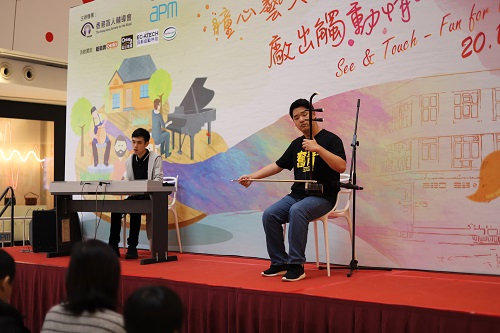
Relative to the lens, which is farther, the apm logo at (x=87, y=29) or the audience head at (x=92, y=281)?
the apm logo at (x=87, y=29)

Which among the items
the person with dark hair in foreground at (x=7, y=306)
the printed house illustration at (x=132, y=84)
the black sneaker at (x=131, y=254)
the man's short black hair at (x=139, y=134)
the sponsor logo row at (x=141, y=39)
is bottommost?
the black sneaker at (x=131, y=254)

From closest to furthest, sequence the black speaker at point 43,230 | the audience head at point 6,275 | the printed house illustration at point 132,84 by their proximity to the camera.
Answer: the audience head at point 6,275 < the black speaker at point 43,230 < the printed house illustration at point 132,84

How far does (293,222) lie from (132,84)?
3.22 m

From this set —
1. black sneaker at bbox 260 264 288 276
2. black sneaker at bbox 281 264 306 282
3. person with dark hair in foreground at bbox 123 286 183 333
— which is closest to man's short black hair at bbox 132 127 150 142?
black sneaker at bbox 260 264 288 276

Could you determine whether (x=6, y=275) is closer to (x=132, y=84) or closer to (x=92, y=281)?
(x=92, y=281)

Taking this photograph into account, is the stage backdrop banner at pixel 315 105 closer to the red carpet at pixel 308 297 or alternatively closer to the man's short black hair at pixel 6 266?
the red carpet at pixel 308 297

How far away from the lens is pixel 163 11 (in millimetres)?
6105

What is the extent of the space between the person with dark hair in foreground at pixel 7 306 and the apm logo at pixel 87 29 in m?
5.36

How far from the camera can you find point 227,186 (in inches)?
218

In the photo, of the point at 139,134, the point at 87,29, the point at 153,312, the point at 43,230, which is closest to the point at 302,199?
the point at 139,134

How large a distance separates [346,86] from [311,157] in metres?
0.97

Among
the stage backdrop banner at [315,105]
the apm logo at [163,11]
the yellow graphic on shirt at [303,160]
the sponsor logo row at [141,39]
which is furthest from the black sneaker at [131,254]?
the apm logo at [163,11]

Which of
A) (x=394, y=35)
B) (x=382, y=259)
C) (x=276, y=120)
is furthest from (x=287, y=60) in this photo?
(x=382, y=259)

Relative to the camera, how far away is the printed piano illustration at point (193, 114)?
225 inches
